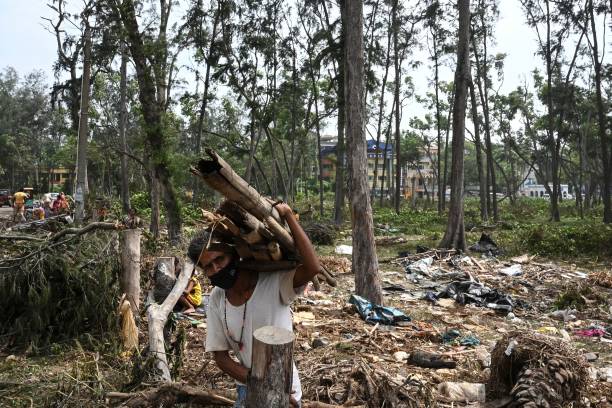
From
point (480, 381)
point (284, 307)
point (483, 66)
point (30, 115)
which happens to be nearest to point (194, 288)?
point (480, 381)

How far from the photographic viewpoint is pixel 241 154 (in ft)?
77.7

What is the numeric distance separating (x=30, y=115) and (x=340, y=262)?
148 feet

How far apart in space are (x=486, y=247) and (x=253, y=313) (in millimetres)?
11638

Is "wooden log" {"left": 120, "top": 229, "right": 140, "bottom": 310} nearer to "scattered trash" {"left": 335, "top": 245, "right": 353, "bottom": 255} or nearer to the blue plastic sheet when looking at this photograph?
the blue plastic sheet

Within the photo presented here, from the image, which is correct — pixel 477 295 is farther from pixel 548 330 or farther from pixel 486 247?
pixel 486 247

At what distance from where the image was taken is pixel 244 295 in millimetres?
2410

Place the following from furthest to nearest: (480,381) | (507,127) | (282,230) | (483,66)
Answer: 1. (507,127)
2. (483,66)
3. (480,381)
4. (282,230)

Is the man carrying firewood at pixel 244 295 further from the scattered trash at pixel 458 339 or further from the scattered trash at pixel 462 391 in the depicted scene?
the scattered trash at pixel 458 339

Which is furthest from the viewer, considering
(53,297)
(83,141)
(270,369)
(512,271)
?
(83,141)

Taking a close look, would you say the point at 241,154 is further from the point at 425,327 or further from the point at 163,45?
the point at 425,327

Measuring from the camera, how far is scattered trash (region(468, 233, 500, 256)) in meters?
12.6

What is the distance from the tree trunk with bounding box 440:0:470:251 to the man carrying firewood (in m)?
10.8

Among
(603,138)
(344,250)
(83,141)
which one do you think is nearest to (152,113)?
(83,141)

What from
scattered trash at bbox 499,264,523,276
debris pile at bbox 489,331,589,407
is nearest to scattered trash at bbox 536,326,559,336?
debris pile at bbox 489,331,589,407
